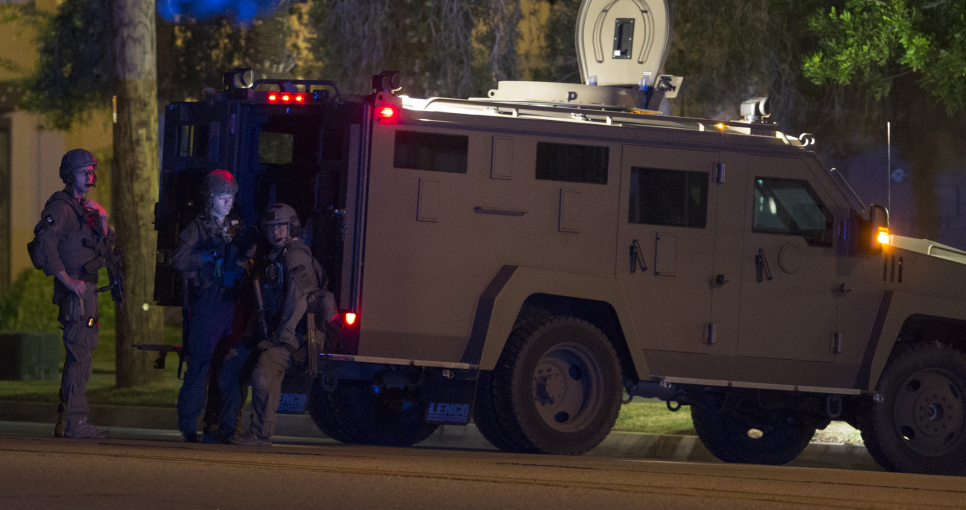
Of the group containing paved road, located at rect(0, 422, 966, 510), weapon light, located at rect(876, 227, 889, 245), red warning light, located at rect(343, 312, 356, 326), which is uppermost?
weapon light, located at rect(876, 227, 889, 245)

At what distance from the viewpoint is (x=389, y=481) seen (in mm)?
8180

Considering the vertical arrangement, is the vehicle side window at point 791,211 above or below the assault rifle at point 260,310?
above

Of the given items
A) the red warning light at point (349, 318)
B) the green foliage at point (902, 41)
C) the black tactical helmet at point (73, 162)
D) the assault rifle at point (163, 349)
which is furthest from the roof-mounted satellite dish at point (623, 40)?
the black tactical helmet at point (73, 162)

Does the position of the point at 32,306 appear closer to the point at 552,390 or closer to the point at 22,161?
the point at 22,161

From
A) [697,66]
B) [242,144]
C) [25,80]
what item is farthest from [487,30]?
[25,80]

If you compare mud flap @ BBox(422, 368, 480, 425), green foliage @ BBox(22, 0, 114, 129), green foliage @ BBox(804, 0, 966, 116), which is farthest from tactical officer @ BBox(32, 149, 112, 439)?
green foliage @ BBox(22, 0, 114, 129)

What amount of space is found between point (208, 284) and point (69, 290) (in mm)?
890

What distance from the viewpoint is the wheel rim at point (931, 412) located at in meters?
11.3

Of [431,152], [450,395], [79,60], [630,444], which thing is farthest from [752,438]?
[79,60]

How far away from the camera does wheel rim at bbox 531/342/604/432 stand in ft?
34.2

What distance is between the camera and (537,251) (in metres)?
10.3

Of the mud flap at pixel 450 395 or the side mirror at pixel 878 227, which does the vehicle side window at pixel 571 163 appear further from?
the side mirror at pixel 878 227

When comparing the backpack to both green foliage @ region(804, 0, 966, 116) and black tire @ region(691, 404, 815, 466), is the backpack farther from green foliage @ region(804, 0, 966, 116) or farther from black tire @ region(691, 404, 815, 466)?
green foliage @ region(804, 0, 966, 116)

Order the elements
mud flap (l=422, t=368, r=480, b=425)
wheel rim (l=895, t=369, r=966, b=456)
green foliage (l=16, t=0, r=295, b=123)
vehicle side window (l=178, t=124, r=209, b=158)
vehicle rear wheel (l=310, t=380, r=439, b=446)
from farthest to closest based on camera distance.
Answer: green foliage (l=16, t=0, r=295, b=123), vehicle rear wheel (l=310, t=380, r=439, b=446), wheel rim (l=895, t=369, r=966, b=456), vehicle side window (l=178, t=124, r=209, b=158), mud flap (l=422, t=368, r=480, b=425)
